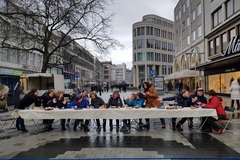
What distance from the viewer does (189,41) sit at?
1666 inches

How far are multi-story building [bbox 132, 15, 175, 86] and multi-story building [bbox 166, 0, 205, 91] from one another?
28202 mm

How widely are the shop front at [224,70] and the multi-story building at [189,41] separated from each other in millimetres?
1451

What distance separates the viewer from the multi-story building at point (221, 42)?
22.3m

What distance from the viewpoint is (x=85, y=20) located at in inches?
877

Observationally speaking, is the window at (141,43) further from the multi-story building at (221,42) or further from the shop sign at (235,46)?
the shop sign at (235,46)

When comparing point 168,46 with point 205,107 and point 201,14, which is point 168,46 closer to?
point 201,14

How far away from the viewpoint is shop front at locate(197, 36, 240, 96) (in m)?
21.0

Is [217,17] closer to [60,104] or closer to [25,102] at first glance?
[60,104]

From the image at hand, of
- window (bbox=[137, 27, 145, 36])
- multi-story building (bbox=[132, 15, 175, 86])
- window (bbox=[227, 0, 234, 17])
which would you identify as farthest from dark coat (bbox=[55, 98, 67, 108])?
window (bbox=[137, 27, 145, 36])

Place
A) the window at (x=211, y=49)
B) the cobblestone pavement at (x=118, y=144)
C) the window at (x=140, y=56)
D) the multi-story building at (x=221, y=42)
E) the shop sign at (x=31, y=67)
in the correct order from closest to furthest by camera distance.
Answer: the cobblestone pavement at (x=118, y=144) → the multi-story building at (x=221, y=42) → the window at (x=211, y=49) → the shop sign at (x=31, y=67) → the window at (x=140, y=56)

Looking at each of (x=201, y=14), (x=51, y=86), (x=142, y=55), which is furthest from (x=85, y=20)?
(x=142, y=55)

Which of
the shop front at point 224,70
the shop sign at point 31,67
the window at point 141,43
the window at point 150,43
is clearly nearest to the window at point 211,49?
the shop front at point 224,70

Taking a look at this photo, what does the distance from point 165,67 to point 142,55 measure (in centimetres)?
1173

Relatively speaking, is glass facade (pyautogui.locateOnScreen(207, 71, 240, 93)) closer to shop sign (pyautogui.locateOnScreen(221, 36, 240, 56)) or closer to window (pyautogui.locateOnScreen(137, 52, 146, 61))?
shop sign (pyautogui.locateOnScreen(221, 36, 240, 56))
